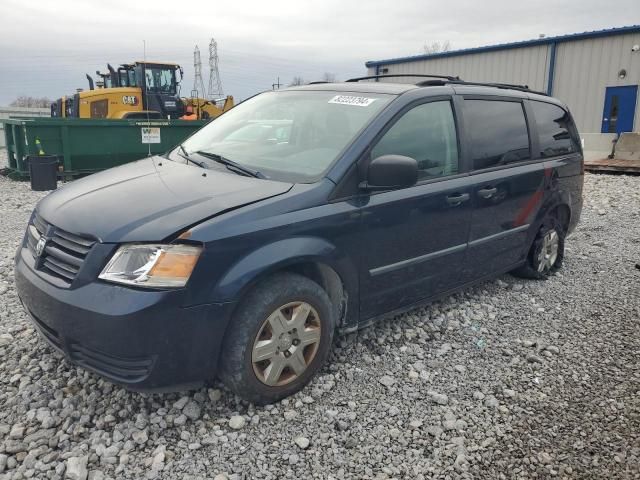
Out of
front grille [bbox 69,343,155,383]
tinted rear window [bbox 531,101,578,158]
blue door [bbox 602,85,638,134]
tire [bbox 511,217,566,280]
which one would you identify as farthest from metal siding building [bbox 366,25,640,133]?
front grille [bbox 69,343,155,383]

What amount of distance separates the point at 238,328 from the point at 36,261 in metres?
1.15

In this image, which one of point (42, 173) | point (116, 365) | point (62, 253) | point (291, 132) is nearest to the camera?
point (116, 365)

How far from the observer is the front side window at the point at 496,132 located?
393cm

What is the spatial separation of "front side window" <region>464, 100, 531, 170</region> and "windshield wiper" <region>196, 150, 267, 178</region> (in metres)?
1.67

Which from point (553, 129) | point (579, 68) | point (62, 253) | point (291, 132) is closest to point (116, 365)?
point (62, 253)

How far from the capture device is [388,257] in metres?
3.29

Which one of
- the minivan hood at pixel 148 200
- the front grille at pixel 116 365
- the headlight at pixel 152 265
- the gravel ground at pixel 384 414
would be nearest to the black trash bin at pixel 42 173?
the gravel ground at pixel 384 414

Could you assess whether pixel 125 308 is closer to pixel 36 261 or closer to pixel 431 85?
pixel 36 261

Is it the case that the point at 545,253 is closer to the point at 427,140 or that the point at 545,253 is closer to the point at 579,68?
the point at 427,140

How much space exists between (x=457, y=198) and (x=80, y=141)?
980 centimetres

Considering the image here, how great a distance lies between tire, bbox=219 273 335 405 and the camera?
8.70 ft

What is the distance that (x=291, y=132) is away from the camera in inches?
140

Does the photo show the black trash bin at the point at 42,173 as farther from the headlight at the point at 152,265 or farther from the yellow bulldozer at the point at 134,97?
the headlight at the point at 152,265

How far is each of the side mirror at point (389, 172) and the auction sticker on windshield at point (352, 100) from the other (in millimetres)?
553
